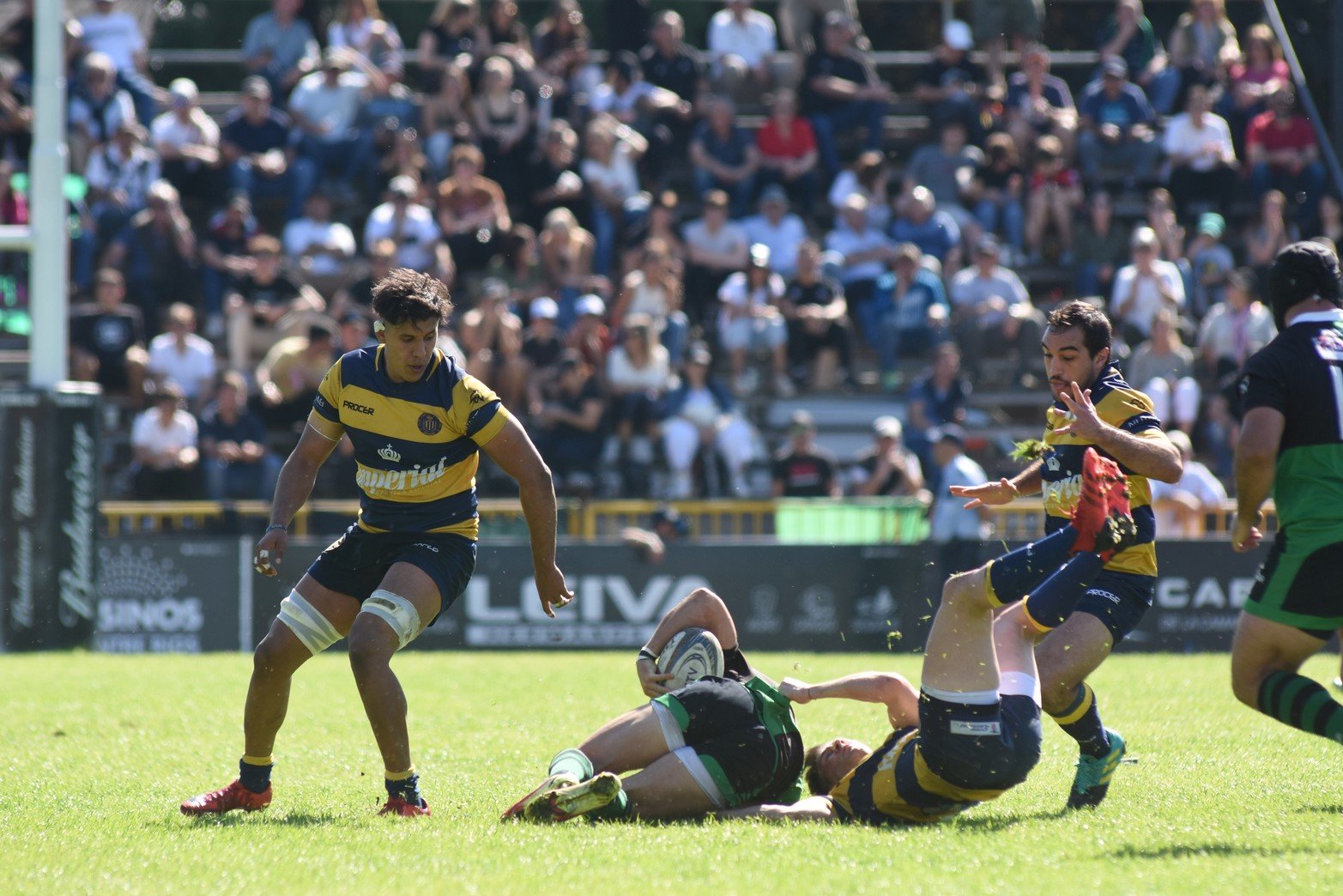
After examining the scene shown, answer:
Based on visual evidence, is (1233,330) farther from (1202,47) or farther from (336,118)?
(336,118)

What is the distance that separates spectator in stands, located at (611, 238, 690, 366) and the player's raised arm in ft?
35.3

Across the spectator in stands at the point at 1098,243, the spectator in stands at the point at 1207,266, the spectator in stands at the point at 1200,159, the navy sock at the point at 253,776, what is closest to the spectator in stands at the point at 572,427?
the spectator in stands at the point at 1098,243

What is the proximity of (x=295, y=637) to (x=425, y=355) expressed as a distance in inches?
48.4

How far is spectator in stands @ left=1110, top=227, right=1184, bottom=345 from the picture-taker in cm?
1753

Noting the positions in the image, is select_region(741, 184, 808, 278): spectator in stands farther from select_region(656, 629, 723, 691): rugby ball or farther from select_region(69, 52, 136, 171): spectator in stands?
select_region(656, 629, 723, 691): rugby ball

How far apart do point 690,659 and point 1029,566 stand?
1.66m

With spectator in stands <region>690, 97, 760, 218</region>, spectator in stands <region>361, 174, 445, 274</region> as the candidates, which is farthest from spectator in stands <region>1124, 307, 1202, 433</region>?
spectator in stands <region>361, 174, 445, 274</region>

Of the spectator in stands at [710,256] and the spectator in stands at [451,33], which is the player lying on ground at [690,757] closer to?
the spectator in stands at [710,256]

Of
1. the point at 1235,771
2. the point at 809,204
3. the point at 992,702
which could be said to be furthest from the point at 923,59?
the point at 992,702

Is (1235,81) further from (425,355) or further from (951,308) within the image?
(425,355)

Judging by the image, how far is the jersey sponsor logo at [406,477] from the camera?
6.49m

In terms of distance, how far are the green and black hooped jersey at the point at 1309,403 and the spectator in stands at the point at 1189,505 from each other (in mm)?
9053

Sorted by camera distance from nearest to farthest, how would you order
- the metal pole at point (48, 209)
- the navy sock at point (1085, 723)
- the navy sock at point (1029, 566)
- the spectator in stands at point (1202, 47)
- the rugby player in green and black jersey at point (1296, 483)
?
the navy sock at point (1029, 566) < the rugby player in green and black jersey at point (1296, 483) < the navy sock at point (1085, 723) < the metal pole at point (48, 209) < the spectator in stands at point (1202, 47)

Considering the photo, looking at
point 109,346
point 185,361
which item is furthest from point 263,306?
point 109,346
